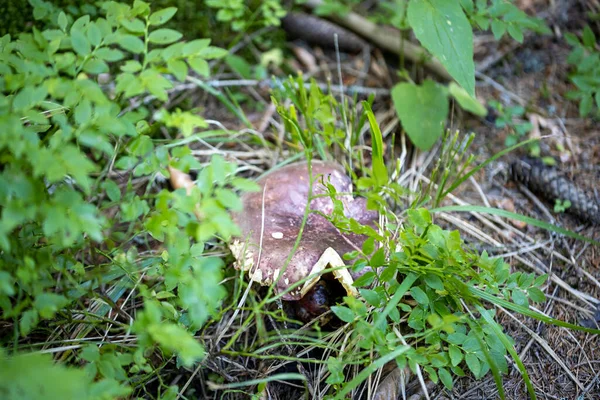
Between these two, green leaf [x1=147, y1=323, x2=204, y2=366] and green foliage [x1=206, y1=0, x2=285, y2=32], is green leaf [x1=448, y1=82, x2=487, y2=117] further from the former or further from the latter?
green leaf [x1=147, y1=323, x2=204, y2=366]

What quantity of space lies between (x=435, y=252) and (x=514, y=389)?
60 centimetres

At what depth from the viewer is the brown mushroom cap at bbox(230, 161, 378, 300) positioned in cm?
158

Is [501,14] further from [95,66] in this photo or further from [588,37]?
[95,66]

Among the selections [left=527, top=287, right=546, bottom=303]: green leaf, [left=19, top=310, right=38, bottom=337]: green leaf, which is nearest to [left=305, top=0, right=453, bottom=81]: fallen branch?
[left=527, top=287, right=546, bottom=303]: green leaf

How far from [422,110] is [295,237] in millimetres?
1063

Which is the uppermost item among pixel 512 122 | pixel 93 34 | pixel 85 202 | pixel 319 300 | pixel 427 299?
pixel 93 34

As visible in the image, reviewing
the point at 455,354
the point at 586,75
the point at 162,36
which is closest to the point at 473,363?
the point at 455,354

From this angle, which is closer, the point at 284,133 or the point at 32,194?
the point at 32,194

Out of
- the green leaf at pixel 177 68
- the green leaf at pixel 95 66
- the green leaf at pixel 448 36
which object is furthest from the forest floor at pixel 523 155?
the green leaf at pixel 95 66

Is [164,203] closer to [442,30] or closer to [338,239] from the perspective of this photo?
[338,239]

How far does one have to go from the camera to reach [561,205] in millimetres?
2156

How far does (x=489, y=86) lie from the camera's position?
8.95ft

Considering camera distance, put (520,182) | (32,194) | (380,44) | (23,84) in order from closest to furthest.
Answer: (32,194) < (23,84) < (520,182) < (380,44)

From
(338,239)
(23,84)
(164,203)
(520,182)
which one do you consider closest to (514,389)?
(338,239)
